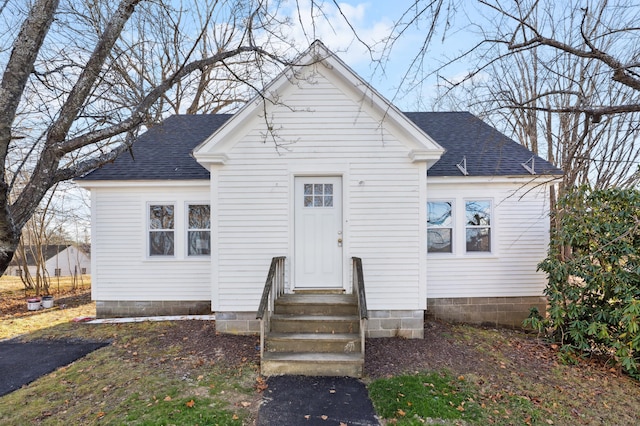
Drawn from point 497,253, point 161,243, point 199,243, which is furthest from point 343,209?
point 161,243

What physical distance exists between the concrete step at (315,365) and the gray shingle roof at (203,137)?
4.88 metres

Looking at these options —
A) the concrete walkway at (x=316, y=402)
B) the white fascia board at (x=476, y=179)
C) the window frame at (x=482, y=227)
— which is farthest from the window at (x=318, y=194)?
the window frame at (x=482, y=227)

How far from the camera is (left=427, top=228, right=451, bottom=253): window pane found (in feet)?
26.5

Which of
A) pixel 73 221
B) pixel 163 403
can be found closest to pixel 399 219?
pixel 163 403

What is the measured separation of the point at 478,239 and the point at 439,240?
100 centimetres

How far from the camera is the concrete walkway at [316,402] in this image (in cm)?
382

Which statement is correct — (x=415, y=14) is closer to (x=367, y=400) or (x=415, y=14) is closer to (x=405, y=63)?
(x=405, y=63)

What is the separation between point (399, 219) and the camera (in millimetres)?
6449

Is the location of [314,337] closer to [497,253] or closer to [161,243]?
[161,243]

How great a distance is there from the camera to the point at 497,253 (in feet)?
26.2

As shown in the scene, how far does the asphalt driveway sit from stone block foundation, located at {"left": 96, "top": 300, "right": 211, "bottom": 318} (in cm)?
149

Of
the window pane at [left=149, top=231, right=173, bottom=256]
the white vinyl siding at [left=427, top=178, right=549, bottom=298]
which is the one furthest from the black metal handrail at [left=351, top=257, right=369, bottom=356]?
the window pane at [left=149, top=231, right=173, bottom=256]

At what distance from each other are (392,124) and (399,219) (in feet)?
6.23

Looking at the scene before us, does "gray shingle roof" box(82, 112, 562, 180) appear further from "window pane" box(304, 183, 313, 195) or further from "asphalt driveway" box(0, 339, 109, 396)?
"asphalt driveway" box(0, 339, 109, 396)
